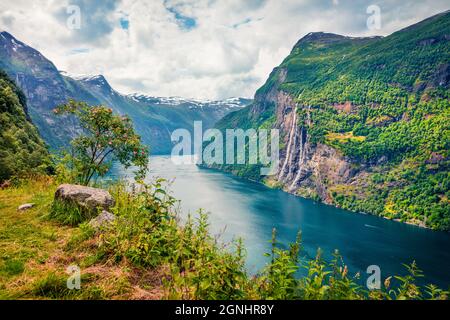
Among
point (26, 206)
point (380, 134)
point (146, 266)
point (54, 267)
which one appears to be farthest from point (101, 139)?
point (380, 134)

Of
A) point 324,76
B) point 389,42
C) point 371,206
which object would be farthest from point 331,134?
point 389,42

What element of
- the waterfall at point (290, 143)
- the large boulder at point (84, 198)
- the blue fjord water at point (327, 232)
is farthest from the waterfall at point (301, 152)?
the large boulder at point (84, 198)

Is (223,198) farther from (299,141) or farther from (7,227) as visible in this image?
(7,227)

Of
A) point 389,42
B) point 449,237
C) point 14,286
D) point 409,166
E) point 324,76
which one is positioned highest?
point 389,42

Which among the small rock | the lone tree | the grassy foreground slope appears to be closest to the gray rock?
the grassy foreground slope

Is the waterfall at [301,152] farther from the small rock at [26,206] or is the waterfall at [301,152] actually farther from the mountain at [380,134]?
the small rock at [26,206]
